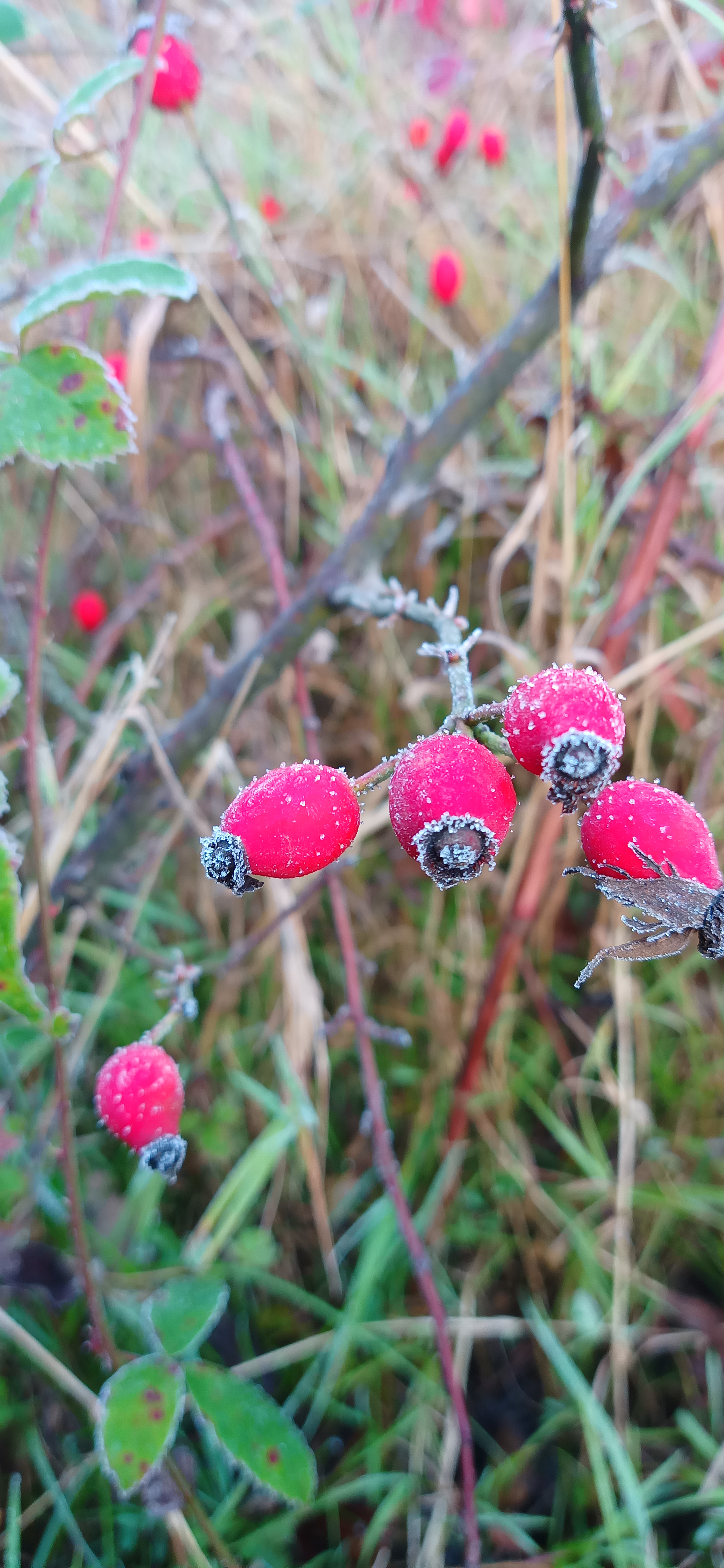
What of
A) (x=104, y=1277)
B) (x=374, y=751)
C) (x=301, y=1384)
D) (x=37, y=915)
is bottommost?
(x=301, y=1384)

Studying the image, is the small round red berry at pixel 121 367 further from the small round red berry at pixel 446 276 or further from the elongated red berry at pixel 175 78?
the small round red berry at pixel 446 276

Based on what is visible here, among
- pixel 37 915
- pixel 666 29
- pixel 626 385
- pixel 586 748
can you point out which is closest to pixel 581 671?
pixel 586 748

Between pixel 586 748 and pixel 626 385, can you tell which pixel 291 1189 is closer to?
pixel 586 748

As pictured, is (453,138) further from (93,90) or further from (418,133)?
(93,90)

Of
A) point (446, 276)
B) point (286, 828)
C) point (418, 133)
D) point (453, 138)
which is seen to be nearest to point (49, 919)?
point (286, 828)

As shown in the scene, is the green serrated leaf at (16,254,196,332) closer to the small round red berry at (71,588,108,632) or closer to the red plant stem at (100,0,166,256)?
the red plant stem at (100,0,166,256)

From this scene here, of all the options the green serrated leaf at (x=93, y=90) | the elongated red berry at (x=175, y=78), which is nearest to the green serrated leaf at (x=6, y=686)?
the green serrated leaf at (x=93, y=90)
